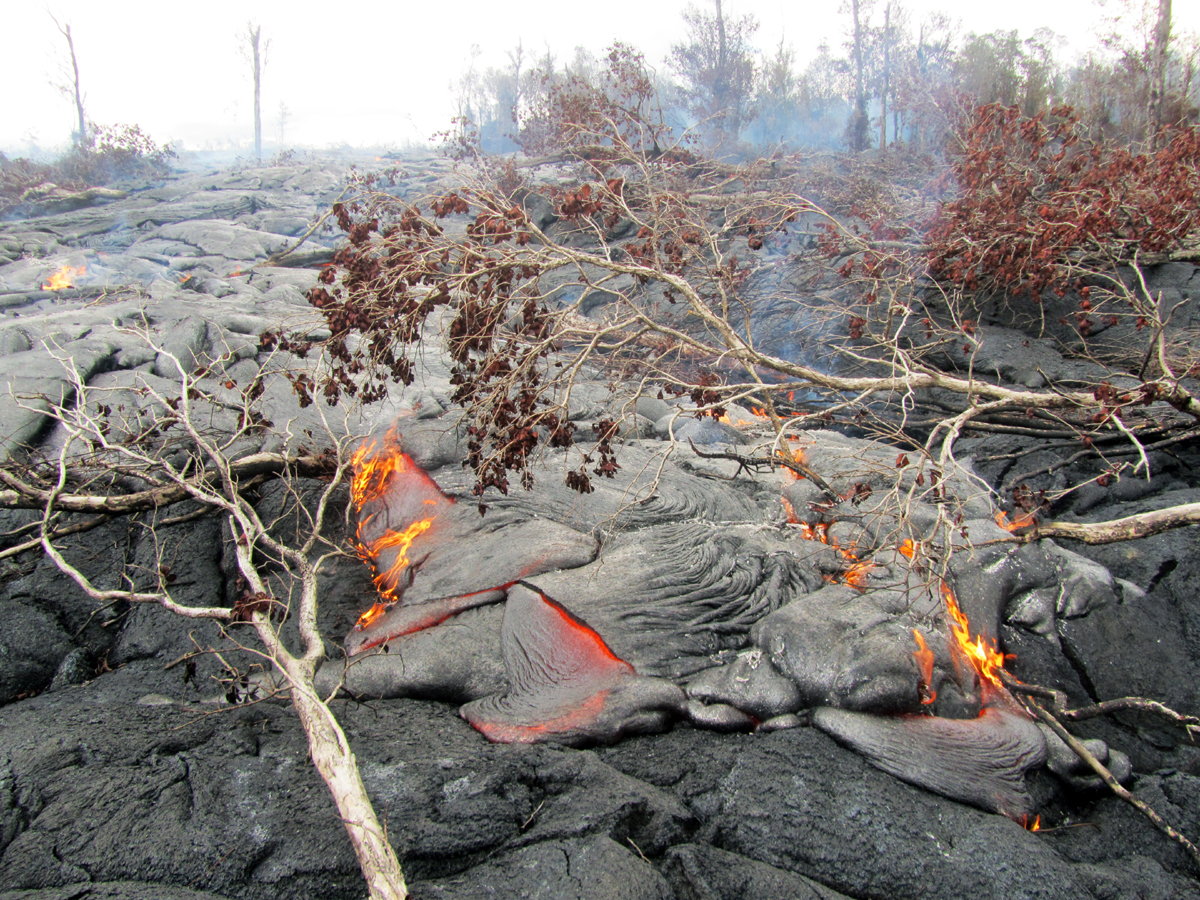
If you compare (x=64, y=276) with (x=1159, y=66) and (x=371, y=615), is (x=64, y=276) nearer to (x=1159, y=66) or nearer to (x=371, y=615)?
(x=371, y=615)

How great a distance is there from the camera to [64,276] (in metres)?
13.3

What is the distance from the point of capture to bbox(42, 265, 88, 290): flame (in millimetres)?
12703

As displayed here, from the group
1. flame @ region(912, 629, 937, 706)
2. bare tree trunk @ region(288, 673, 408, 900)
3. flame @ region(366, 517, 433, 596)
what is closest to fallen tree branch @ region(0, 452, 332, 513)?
flame @ region(366, 517, 433, 596)

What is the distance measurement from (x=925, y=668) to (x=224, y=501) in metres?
5.42

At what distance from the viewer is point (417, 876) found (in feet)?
9.63

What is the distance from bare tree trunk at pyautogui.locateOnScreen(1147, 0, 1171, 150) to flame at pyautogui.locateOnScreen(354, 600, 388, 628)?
14.7 metres

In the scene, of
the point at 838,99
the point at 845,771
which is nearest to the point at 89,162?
the point at 845,771

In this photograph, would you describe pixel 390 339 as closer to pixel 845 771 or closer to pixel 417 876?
pixel 417 876

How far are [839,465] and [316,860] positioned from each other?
5879 mm

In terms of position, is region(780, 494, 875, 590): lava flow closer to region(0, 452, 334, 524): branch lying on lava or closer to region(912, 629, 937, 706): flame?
region(912, 629, 937, 706): flame

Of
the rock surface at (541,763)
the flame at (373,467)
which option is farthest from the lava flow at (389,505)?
the rock surface at (541,763)

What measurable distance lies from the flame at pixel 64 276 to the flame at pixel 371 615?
12.2 metres

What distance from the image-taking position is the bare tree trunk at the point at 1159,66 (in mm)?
10852

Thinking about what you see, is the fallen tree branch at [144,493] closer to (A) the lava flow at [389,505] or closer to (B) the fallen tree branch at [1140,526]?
Result: (A) the lava flow at [389,505]
